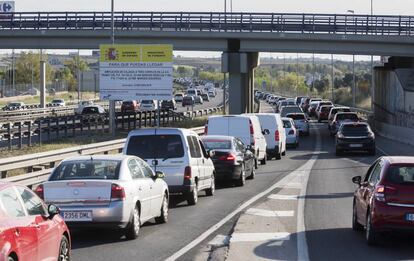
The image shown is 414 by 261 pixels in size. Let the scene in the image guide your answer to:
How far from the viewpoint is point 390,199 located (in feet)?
42.5

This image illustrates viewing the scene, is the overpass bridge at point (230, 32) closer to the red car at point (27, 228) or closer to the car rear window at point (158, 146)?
the car rear window at point (158, 146)

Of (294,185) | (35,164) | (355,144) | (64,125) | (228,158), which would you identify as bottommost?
(294,185)

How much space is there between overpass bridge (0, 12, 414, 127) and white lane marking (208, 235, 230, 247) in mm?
44132

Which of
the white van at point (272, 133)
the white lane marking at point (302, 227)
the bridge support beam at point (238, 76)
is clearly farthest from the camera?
the bridge support beam at point (238, 76)

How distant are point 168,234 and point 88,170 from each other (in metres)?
1.81

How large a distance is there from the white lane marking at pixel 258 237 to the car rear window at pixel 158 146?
463cm

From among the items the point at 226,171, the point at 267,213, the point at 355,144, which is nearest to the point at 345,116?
the point at 355,144

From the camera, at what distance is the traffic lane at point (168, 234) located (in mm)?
12719

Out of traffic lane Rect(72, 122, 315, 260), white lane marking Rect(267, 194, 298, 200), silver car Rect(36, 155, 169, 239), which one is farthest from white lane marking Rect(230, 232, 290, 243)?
white lane marking Rect(267, 194, 298, 200)

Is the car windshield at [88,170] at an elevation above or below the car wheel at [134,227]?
above

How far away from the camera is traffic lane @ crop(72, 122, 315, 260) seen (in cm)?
1272

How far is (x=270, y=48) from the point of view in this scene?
58.5 m

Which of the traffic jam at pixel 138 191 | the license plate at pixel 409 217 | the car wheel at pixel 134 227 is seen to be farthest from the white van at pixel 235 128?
the license plate at pixel 409 217

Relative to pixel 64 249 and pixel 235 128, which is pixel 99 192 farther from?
pixel 235 128
